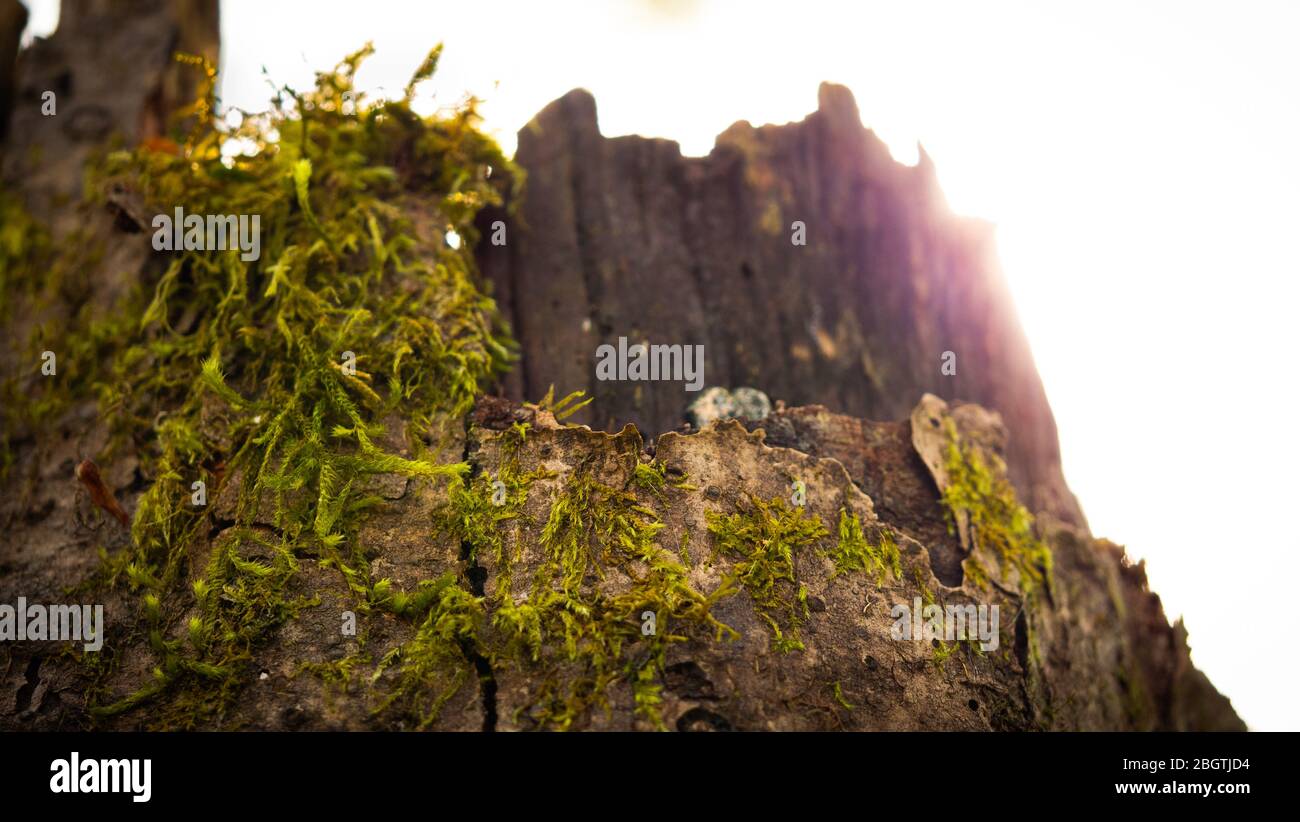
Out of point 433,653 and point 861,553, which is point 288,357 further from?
point 861,553

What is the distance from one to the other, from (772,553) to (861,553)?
0.36 metres

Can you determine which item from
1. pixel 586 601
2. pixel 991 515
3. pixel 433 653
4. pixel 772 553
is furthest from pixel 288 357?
pixel 991 515

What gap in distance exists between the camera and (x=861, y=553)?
121 inches

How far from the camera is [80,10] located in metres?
5.21

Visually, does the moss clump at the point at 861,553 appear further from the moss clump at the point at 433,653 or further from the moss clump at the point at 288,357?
the moss clump at the point at 288,357

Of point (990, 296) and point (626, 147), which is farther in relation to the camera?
point (990, 296)

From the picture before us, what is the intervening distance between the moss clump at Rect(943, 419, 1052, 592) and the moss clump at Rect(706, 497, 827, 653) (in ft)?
2.39

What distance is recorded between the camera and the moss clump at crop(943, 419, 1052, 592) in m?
3.42

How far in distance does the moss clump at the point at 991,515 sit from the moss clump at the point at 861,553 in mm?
388

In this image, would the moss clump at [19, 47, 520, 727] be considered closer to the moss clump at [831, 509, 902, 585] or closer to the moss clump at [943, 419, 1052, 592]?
the moss clump at [831, 509, 902, 585]

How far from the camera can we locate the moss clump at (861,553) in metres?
3.04

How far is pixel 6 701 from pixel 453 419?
1.75 m
